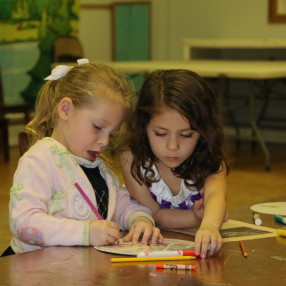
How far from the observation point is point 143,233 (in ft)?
6.19

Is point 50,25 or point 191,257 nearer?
point 191,257

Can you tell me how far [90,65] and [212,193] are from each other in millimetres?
499

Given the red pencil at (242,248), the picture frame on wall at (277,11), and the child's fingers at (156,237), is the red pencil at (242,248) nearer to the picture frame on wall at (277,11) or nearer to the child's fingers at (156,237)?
the child's fingers at (156,237)

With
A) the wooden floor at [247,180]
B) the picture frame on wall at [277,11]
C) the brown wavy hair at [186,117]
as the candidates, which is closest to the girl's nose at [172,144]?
the brown wavy hair at [186,117]

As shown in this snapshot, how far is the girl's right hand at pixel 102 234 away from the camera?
1.79m

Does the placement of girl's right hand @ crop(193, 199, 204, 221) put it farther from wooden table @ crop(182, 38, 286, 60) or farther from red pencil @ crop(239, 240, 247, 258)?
wooden table @ crop(182, 38, 286, 60)

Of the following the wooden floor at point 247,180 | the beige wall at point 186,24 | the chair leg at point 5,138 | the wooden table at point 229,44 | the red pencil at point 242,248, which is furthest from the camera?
the beige wall at point 186,24

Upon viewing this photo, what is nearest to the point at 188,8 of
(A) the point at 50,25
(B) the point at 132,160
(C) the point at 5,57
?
(A) the point at 50,25

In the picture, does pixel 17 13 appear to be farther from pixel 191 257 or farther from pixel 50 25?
pixel 191 257

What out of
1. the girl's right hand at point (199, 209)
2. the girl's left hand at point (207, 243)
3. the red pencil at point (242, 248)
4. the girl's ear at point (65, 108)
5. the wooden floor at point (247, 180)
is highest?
the girl's ear at point (65, 108)

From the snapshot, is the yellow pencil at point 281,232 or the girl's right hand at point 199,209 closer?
the yellow pencil at point 281,232

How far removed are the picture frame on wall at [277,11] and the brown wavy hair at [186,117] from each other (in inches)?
249

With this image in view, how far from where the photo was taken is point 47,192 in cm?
193

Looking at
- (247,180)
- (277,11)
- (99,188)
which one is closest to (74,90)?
(99,188)
